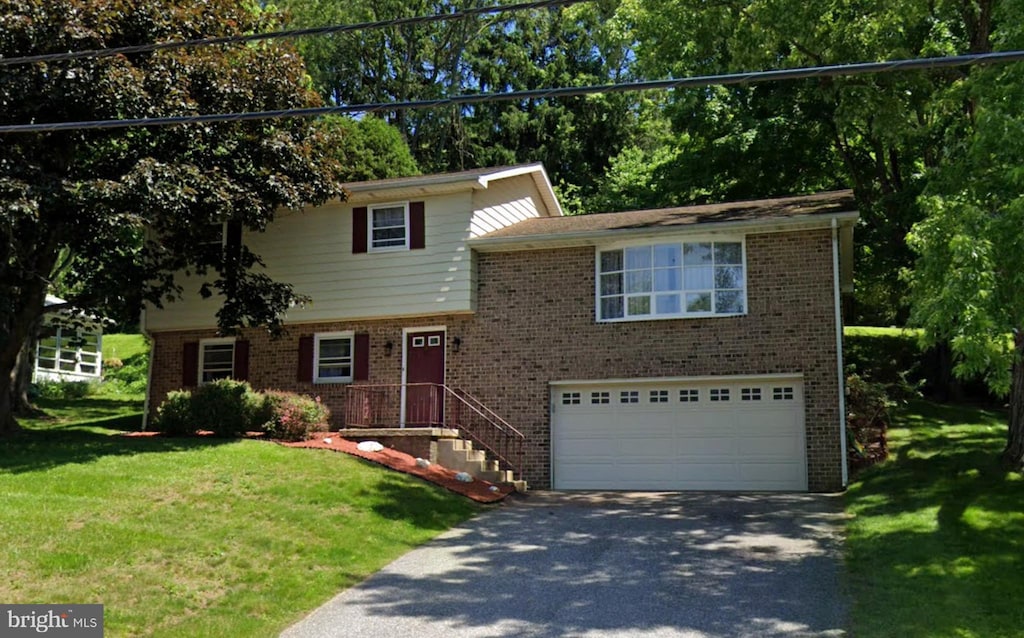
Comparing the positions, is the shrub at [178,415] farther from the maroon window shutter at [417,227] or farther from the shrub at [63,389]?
the shrub at [63,389]

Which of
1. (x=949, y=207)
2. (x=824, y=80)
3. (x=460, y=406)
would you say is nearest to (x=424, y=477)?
(x=460, y=406)

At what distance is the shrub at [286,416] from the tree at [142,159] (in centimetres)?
176

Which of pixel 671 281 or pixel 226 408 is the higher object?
pixel 671 281

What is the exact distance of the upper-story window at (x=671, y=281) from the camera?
1761cm

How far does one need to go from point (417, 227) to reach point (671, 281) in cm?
537

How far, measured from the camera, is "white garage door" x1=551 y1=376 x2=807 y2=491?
1698 cm

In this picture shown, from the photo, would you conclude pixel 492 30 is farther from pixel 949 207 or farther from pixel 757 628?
pixel 757 628

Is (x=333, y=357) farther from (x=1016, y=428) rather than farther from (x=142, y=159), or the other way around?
(x=1016, y=428)

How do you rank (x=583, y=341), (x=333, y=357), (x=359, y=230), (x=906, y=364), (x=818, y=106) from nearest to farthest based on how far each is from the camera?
(x=583, y=341), (x=359, y=230), (x=333, y=357), (x=818, y=106), (x=906, y=364)

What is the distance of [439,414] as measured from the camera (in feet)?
62.0

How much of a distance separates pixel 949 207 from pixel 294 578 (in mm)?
8202

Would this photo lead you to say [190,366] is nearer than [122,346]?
Yes

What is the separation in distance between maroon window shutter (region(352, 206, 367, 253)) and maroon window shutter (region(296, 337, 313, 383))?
225 centimetres

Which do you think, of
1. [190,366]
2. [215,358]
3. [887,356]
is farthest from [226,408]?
[887,356]
